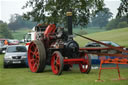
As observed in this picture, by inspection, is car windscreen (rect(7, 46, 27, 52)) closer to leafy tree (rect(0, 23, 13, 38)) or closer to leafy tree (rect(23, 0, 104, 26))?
leafy tree (rect(23, 0, 104, 26))

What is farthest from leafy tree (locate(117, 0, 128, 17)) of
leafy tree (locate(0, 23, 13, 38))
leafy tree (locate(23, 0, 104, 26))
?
leafy tree (locate(0, 23, 13, 38))

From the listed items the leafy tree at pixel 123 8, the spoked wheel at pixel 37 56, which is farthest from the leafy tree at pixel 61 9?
the spoked wheel at pixel 37 56

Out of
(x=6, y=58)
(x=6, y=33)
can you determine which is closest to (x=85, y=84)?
(x=6, y=58)

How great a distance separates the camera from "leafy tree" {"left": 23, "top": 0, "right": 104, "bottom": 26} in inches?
945

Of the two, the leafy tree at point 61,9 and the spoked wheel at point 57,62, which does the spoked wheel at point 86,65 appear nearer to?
the spoked wheel at point 57,62

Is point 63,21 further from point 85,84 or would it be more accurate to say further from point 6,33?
point 6,33

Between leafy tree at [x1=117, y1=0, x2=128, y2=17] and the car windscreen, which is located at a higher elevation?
leafy tree at [x1=117, y1=0, x2=128, y2=17]

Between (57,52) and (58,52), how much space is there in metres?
0.08

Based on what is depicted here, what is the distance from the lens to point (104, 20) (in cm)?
18838

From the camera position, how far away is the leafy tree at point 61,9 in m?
24.0

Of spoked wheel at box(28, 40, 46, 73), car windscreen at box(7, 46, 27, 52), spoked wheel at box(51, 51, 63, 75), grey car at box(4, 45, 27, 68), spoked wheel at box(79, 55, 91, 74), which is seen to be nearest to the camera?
spoked wheel at box(51, 51, 63, 75)

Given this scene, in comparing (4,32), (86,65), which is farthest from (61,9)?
(4,32)

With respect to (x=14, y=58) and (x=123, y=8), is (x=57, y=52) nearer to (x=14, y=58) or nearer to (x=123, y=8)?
(x=14, y=58)

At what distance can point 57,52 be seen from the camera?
1538 centimetres
